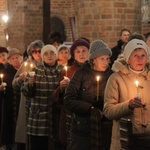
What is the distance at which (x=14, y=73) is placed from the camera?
402 inches

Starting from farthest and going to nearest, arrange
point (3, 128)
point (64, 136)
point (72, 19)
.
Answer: point (72, 19) → point (3, 128) → point (64, 136)

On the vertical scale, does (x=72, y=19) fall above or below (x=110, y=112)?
above

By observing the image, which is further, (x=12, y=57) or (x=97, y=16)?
(x=97, y=16)

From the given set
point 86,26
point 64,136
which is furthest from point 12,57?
point 64,136

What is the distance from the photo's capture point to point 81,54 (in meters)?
7.30

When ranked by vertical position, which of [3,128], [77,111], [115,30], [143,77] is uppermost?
[115,30]

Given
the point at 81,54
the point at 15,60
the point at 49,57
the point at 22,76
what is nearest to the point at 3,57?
the point at 15,60

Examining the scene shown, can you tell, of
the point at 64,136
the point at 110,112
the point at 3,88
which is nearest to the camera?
the point at 110,112

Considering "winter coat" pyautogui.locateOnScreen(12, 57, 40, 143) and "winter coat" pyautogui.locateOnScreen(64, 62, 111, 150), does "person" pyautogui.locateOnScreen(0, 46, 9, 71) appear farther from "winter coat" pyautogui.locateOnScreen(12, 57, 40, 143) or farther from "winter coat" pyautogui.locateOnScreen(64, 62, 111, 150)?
"winter coat" pyautogui.locateOnScreen(64, 62, 111, 150)

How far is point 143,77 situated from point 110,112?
452 mm

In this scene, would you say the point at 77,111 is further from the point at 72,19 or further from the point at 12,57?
the point at 72,19

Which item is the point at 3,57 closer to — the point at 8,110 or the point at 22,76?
the point at 8,110

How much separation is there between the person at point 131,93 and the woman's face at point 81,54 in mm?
1812

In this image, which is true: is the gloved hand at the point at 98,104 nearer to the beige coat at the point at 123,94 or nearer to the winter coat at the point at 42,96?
the beige coat at the point at 123,94
